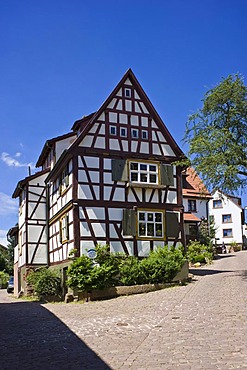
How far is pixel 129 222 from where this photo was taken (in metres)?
26.1

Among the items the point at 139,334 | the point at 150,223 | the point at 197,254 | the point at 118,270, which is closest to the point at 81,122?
the point at 150,223

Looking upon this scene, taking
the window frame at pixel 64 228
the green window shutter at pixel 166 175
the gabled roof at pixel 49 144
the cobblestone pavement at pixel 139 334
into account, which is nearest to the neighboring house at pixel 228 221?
the gabled roof at pixel 49 144

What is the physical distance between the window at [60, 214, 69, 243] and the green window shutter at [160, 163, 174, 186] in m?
6.00

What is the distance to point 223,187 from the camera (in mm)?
23750

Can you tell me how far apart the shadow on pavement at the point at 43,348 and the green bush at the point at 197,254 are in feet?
67.9

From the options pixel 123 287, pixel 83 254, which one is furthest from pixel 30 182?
pixel 123 287

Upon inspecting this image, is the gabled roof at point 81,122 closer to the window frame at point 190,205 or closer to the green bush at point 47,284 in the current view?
the green bush at point 47,284

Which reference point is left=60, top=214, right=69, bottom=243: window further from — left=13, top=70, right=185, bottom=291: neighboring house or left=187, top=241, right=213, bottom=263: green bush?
left=187, top=241, right=213, bottom=263: green bush

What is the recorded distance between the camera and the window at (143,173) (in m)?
27.2

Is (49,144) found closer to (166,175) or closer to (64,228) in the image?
(64,228)

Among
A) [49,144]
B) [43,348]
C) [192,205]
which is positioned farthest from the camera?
[192,205]

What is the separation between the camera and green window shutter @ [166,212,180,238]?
2703 cm

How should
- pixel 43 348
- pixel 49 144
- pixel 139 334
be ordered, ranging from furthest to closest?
pixel 49 144 → pixel 139 334 → pixel 43 348

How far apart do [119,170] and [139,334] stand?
14.7m
